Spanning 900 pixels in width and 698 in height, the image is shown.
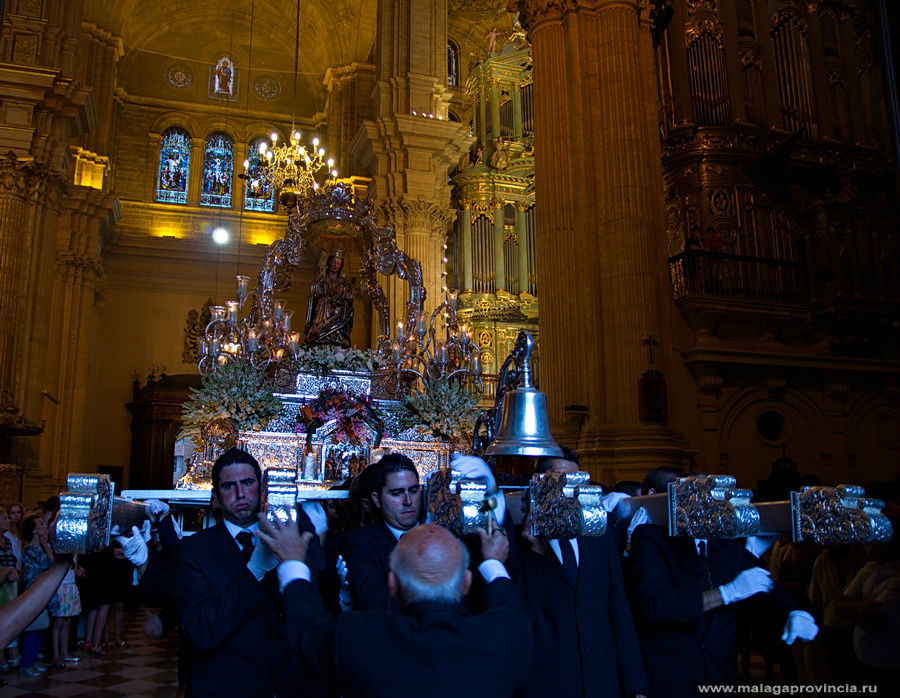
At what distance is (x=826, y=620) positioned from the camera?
4.91 m

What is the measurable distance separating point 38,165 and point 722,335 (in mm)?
12735

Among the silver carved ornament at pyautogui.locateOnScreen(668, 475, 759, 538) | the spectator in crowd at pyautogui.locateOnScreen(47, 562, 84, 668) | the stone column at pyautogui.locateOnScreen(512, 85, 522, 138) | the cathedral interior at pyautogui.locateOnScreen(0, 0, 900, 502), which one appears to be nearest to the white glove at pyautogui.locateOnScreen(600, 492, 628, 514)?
the silver carved ornament at pyautogui.locateOnScreen(668, 475, 759, 538)

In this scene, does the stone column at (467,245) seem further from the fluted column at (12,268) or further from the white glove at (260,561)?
the white glove at (260,561)

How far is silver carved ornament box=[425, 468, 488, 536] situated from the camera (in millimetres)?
2859

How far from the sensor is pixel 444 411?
10.6 metres

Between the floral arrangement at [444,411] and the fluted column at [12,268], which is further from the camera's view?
the fluted column at [12,268]

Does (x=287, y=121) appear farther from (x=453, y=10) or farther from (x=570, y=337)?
(x=570, y=337)

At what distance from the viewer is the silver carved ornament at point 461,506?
2859 mm

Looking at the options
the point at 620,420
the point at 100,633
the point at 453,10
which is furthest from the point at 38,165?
the point at 453,10

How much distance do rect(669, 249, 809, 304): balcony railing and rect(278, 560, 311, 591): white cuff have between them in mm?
10994

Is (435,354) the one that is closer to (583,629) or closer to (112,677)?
(112,677)

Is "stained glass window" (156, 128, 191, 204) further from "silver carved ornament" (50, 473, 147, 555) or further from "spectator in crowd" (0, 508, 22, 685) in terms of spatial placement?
"silver carved ornament" (50, 473, 147, 555)

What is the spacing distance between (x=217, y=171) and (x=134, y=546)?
26.1 meters

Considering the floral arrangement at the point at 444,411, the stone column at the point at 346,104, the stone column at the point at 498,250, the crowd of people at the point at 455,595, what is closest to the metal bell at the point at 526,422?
the crowd of people at the point at 455,595
